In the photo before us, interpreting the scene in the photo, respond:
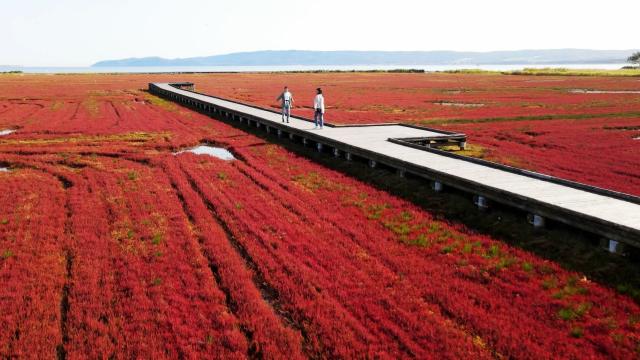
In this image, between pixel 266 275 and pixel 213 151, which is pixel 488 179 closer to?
pixel 266 275

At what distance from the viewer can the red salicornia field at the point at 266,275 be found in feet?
23.8

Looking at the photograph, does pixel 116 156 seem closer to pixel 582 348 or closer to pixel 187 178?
pixel 187 178

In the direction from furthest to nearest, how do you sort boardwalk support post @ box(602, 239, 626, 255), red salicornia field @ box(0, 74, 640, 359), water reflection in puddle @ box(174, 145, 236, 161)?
1. water reflection in puddle @ box(174, 145, 236, 161)
2. boardwalk support post @ box(602, 239, 626, 255)
3. red salicornia field @ box(0, 74, 640, 359)

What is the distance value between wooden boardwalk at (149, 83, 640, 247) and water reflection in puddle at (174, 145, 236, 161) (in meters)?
3.60

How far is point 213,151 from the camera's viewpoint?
75.0 feet

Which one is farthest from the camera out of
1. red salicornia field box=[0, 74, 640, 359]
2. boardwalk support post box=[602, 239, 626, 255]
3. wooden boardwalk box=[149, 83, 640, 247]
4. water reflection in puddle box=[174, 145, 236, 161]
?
water reflection in puddle box=[174, 145, 236, 161]

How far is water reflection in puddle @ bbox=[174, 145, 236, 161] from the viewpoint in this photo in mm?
21591

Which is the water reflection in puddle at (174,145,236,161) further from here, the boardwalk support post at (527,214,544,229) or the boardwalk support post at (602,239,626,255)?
the boardwalk support post at (602,239,626,255)

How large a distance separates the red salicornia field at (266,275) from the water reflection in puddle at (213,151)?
72.6 inches

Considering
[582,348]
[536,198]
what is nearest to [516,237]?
[536,198]

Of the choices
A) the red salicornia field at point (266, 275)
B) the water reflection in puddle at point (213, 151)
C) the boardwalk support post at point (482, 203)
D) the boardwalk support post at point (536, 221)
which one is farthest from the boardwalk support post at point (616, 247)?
the water reflection in puddle at point (213, 151)

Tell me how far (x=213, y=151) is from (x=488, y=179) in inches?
508

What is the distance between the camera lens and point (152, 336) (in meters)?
7.41

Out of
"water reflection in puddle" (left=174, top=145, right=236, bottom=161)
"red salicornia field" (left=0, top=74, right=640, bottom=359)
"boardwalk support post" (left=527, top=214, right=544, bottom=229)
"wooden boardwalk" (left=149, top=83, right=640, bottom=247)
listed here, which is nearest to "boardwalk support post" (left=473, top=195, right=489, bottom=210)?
"wooden boardwalk" (left=149, top=83, right=640, bottom=247)
